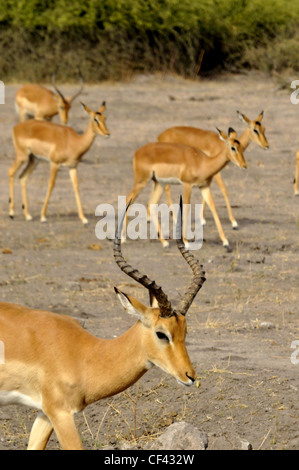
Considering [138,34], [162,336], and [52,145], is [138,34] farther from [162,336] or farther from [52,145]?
[162,336]

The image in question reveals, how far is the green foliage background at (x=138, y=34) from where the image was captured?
21.6 m

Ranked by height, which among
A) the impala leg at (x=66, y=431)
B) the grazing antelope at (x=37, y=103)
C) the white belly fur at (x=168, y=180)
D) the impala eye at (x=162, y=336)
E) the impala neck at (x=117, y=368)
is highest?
the impala eye at (x=162, y=336)

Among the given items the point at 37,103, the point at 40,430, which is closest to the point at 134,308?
the point at 40,430

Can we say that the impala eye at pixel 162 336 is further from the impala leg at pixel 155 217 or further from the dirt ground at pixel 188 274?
the impala leg at pixel 155 217

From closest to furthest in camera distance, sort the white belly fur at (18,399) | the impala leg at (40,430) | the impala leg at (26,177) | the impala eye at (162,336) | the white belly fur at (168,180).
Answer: the impala eye at (162,336), the white belly fur at (18,399), the impala leg at (40,430), the white belly fur at (168,180), the impala leg at (26,177)

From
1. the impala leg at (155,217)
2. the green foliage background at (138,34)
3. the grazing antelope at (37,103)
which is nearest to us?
the impala leg at (155,217)

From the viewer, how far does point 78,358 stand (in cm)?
468

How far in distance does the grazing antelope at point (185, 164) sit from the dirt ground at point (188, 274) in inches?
23.1

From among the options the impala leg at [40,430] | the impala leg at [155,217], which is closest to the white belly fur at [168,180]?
the impala leg at [155,217]

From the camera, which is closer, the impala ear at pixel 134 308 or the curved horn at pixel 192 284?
the impala ear at pixel 134 308

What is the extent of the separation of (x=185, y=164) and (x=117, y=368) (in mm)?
6376

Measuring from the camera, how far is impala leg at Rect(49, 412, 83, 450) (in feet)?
14.9

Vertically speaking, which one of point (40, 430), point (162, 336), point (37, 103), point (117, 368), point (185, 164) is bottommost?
point (37, 103)
